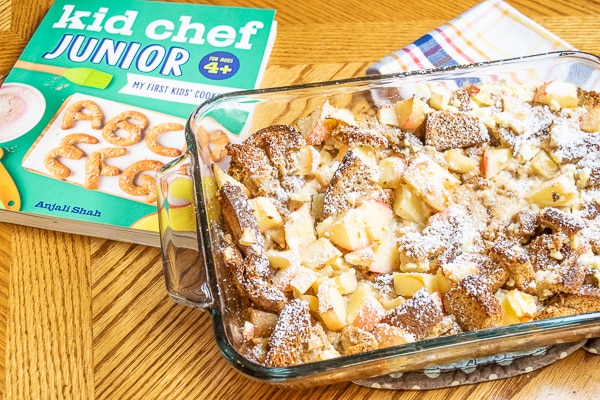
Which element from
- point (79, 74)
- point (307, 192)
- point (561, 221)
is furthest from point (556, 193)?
point (79, 74)

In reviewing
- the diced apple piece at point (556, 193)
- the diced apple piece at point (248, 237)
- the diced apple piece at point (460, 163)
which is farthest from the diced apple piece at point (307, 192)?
the diced apple piece at point (556, 193)

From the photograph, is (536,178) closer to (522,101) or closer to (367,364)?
(522,101)

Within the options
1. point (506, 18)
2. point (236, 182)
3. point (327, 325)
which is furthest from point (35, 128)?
point (506, 18)

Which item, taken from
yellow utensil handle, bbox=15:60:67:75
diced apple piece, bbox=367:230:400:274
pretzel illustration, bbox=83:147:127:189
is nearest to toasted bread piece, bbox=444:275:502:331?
diced apple piece, bbox=367:230:400:274

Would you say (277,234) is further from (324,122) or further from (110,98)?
(110,98)

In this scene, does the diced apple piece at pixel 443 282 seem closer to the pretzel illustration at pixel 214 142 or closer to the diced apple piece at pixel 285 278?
the diced apple piece at pixel 285 278

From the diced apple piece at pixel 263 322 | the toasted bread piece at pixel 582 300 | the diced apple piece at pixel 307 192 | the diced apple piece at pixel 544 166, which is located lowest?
the diced apple piece at pixel 263 322

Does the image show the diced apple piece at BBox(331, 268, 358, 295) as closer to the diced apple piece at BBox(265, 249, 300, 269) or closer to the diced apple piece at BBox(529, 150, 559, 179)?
the diced apple piece at BBox(265, 249, 300, 269)
